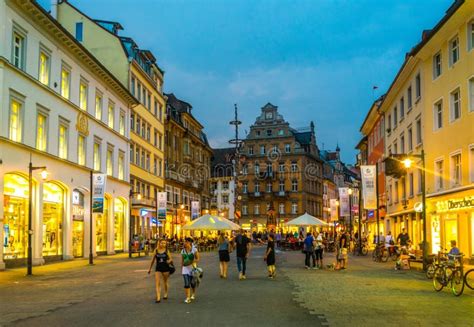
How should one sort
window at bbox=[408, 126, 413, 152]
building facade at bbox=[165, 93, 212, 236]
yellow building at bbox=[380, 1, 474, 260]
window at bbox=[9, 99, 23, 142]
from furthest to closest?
building facade at bbox=[165, 93, 212, 236] < window at bbox=[408, 126, 413, 152] < window at bbox=[9, 99, 23, 142] < yellow building at bbox=[380, 1, 474, 260]

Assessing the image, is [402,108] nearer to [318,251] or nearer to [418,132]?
[418,132]

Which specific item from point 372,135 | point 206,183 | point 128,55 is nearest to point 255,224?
point 206,183

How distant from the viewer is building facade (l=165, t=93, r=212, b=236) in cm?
6531

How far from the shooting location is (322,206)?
116125mm

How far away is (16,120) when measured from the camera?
1088 inches

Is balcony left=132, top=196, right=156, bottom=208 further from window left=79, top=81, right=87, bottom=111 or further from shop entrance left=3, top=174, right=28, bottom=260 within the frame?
shop entrance left=3, top=174, right=28, bottom=260

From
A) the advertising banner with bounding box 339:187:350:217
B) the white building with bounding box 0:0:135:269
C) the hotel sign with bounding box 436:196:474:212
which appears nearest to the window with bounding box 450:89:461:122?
the hotel sign with bounding box 436:196:474:212

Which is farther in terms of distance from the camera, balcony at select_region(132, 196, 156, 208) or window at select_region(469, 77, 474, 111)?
balcony at select_region(132, 196, 156, 208)

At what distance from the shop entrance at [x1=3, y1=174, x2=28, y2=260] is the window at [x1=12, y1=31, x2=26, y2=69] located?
530cm

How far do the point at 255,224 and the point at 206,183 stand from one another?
17.8 metres

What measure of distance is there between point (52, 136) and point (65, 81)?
426 centimetres

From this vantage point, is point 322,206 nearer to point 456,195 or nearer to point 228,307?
point 456,195

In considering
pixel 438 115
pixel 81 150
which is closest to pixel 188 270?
pixel 438 115

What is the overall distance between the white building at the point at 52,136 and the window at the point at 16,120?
0.05 meters
